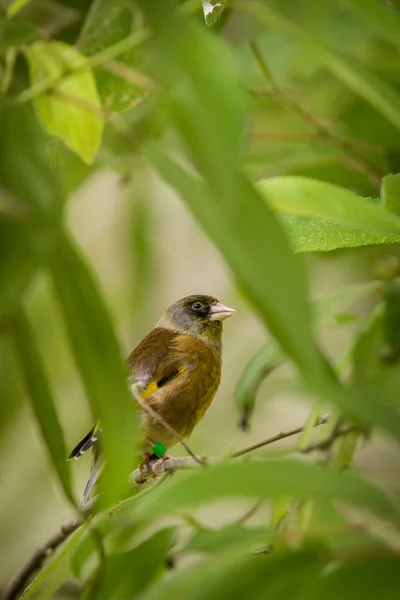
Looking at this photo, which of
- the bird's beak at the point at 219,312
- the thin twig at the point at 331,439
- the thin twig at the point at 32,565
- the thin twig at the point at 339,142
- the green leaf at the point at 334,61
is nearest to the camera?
the green leaf at the point at 334,61

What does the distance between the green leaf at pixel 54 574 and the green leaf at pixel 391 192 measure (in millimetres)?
401

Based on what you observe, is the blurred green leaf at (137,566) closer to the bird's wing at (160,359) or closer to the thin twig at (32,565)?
the thin twig at (32,565)

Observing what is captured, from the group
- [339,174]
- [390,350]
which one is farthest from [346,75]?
[339,174]

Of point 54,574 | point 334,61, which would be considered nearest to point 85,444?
point 54,574

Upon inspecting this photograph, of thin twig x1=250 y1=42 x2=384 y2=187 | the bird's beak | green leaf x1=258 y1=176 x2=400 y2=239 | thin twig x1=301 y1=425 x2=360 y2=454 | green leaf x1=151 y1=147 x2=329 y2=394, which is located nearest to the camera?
→ green leaf x1=151 y1=147 x2=329 y2=394

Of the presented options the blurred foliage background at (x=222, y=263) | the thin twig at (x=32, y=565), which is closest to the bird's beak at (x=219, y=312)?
the blurred foliage background at (x=222, y=263)

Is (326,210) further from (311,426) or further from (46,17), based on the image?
(46,17)

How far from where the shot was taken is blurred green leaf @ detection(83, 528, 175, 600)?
828mm

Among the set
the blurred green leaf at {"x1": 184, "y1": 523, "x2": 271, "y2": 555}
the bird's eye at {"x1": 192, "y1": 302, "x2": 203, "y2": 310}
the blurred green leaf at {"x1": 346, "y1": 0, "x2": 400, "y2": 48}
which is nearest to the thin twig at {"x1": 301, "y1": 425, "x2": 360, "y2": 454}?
the blurred green leaf at {"x1": 184, "y1": 523, "x2": 271, "y2": 555}

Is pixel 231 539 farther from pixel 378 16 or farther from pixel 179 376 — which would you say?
pixel 179 376

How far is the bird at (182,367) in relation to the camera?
4.08 ft

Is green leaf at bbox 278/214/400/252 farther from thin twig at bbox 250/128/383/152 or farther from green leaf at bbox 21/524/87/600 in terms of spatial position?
thin twig at bbox 250/128/383/152

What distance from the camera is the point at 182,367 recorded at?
4.40 ft

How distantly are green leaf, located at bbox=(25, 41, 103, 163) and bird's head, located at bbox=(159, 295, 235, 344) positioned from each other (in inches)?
25.5
